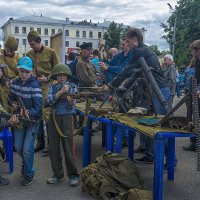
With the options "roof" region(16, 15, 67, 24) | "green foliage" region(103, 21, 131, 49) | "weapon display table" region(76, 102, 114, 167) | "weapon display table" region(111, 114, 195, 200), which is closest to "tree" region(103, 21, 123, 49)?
"green foliage" region(103, 21, 131, 49)

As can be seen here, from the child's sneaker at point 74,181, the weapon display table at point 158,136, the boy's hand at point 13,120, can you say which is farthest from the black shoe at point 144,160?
the boy's hand at point 13,120

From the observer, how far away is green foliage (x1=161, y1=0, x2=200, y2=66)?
48.8 m

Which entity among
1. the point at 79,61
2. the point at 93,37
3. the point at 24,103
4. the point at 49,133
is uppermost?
the point at 93,37

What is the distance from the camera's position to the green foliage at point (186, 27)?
160ft

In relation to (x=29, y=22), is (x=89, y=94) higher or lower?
lower

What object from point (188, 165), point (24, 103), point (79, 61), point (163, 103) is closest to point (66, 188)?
point (24, 103)

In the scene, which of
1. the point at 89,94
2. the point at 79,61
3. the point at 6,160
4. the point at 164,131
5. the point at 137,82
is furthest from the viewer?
the point at 79,61

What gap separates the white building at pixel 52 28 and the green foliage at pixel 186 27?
4856cm

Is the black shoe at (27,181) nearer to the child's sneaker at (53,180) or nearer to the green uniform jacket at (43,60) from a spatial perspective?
the child's sneaker at (53,180)

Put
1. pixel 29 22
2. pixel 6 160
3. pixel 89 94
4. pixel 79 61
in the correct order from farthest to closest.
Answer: pixel 29 22
pixel 79 61
pixel 6 160
pixel 89 94

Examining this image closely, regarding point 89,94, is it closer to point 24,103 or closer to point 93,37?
point 24,103

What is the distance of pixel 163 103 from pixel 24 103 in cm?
177

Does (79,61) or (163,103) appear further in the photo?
(79,61)

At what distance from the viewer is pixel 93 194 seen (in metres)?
4.58
